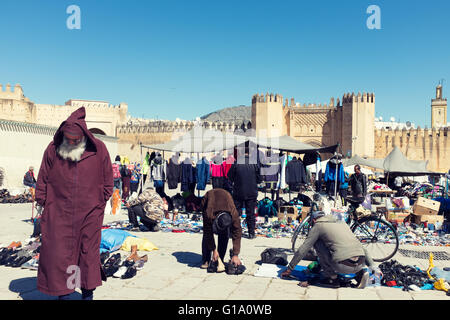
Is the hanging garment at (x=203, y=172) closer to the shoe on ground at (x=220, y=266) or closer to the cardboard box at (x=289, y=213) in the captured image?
the cardboard box at (x=289, y=213)

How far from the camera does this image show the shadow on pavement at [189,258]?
5.06 m

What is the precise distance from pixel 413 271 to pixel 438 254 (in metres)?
A: 1.84

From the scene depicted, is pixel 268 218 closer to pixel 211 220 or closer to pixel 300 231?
pixel 300 231

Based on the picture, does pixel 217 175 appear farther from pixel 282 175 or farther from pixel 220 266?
pixel 220 266

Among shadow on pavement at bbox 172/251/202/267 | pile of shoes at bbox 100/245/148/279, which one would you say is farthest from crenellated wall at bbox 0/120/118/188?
pile of shoes at bbox 100/245/148/279

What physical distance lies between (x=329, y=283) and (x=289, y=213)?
469cm

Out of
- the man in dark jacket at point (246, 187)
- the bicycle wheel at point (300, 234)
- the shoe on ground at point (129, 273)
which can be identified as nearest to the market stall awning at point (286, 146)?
the man in dark jacket at point (246, 187)

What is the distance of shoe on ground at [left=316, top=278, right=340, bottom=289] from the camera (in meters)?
4.02

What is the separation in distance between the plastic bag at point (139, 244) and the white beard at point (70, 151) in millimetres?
2769

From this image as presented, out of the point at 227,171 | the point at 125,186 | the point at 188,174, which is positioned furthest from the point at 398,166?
the point at 125,186

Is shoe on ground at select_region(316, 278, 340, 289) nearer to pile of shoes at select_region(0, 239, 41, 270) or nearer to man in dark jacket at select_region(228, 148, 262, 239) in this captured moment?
man in dark jacket at select_region(228, 148, 262, 239)

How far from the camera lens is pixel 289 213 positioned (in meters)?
8.72

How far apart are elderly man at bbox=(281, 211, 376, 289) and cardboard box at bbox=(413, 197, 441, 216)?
16.4ft
